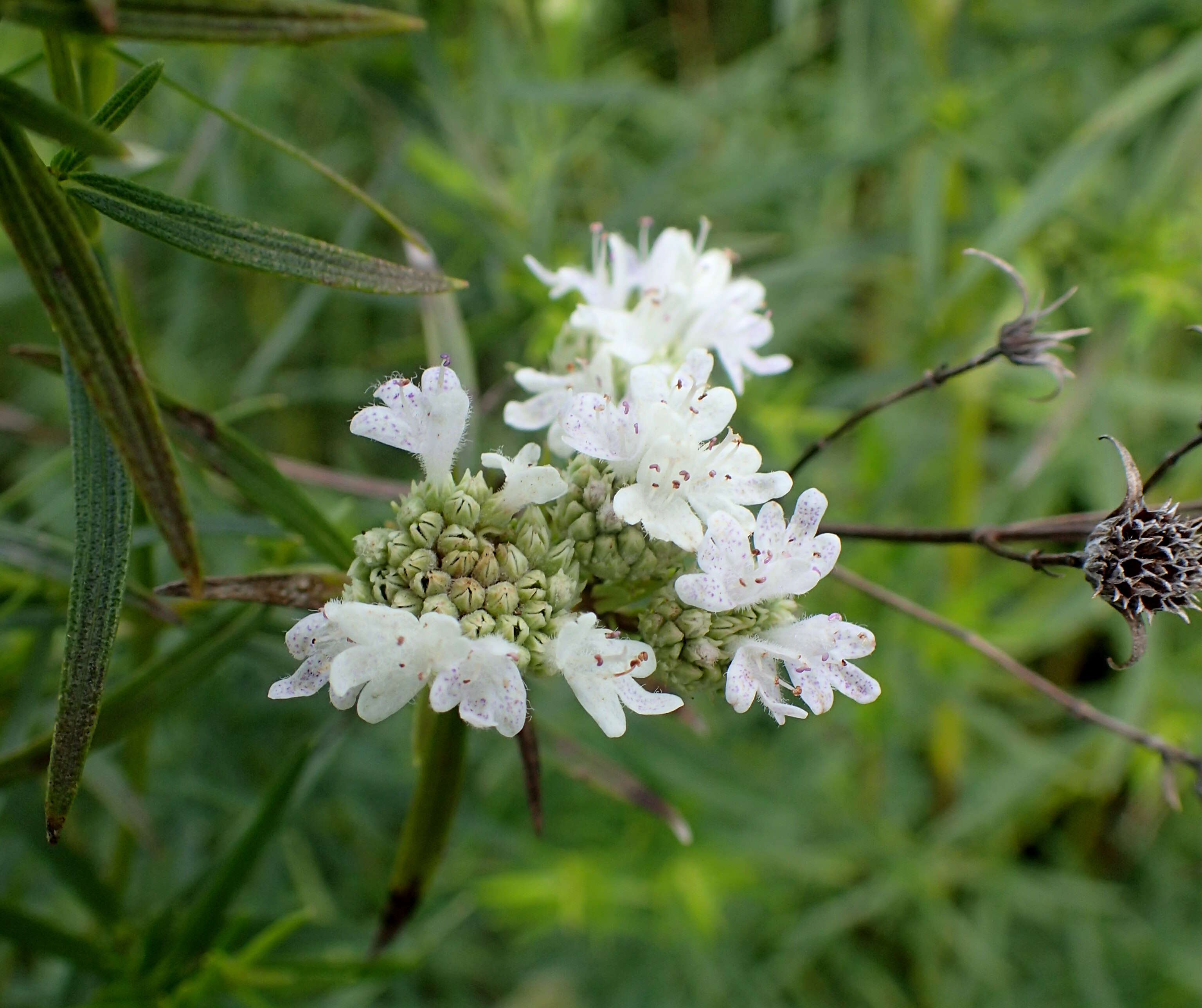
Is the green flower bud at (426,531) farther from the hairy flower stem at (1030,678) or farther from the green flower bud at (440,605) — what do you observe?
the hairy flower stem at (1030,678)

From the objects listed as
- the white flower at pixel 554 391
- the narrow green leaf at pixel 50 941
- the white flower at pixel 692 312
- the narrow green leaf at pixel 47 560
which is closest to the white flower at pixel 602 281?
the white flower at pixel 692 312

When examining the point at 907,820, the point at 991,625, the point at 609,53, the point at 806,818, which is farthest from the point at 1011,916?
the point at 609,53

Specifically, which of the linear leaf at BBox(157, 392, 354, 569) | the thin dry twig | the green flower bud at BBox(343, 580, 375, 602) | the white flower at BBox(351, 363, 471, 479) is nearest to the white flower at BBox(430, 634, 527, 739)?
the green flower bud at BBox(343, 580, 375, 602)

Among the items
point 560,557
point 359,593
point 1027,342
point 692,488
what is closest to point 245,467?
point 359,593

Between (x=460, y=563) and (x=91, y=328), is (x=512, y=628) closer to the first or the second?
(x=460, y=563)

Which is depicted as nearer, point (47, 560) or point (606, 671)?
point (606, 671)

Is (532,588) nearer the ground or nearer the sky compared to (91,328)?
nearer the ground
